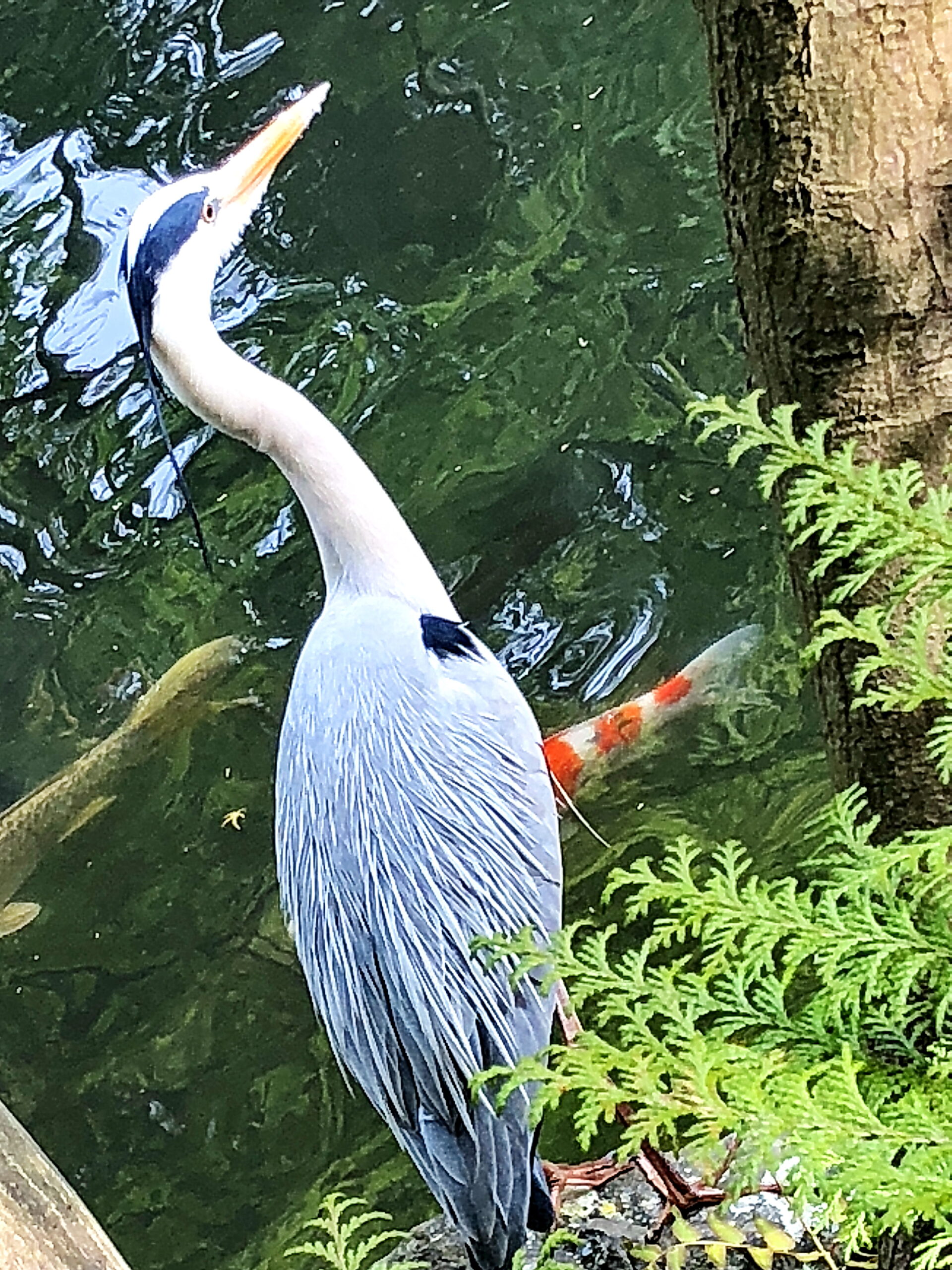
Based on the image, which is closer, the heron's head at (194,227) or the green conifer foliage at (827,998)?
the green conifer foliage at (827,998)

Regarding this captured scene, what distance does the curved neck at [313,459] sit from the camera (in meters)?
1.26

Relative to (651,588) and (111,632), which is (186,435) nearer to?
(111,632)

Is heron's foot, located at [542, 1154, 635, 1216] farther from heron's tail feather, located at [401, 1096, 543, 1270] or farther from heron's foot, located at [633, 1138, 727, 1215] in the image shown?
heron's tail feather, located at [401, 1096, 543, 1270]

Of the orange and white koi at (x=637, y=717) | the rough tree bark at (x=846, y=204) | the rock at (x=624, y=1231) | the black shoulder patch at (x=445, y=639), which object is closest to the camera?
the rough tree bark at (x=846, y=204)

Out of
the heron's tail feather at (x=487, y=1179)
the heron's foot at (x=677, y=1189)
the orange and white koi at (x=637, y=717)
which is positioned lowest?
the orange and white koi at (x=637, y=717)

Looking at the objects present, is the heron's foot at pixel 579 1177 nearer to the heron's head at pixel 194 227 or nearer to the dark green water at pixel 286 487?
the dark green water at pixel 286 487

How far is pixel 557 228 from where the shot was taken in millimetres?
2531

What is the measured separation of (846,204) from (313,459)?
28.9 inches

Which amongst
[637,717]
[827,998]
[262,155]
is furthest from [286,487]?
[827,998]

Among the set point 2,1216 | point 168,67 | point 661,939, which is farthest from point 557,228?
point 661,939

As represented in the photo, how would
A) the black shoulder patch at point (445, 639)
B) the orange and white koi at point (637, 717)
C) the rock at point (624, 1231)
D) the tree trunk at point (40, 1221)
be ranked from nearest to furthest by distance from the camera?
the tree trunk at point (40, 1221), the rock at point (624, 1231), the black shoulder patch at point (445, 639), the orange and white koi at point (637, 717)

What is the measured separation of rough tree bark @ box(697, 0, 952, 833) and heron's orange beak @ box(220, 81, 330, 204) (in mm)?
739

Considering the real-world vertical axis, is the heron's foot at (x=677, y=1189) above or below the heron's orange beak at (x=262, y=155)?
below

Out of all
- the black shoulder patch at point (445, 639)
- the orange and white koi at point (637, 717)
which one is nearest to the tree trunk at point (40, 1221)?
the black shoulder patch at point (445, 639)
